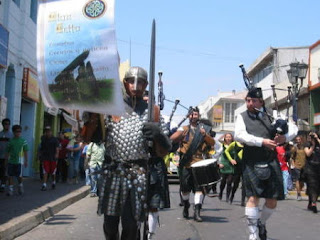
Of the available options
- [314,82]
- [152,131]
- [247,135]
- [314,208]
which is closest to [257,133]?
[247,135]

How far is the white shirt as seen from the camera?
5.86 metres

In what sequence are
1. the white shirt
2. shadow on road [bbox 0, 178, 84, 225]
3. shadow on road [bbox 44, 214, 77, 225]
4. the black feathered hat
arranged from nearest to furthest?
1. the white shirt
2. the black feathered hat
3. shadow on road [bbox 0, 178, 84, 225]
4. shadow on road [bbox 44, 214, 77, 225]

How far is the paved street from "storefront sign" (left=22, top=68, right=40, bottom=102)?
24.0 feet

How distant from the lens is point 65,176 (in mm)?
18578

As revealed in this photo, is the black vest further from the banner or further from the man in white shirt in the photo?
the banner

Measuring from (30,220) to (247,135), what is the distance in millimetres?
3765

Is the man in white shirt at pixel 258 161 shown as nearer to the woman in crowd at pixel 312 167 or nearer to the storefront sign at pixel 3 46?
the woman in crowd at pixel 312 167

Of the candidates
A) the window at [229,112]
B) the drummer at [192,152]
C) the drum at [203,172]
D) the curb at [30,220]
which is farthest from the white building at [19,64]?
the window at [229,112]

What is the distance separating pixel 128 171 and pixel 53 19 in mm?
1366

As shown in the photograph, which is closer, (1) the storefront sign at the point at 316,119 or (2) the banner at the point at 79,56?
(2) the banner at the point at 79,56

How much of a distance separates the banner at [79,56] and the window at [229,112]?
7162 centimetres

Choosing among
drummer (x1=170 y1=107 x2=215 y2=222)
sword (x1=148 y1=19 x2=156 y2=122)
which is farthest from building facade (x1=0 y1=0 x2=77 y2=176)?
sword (x1=148 y1=19 x2=156 y2=122)

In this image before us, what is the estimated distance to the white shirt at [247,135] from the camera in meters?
5.86

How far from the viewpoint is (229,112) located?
7525cm
